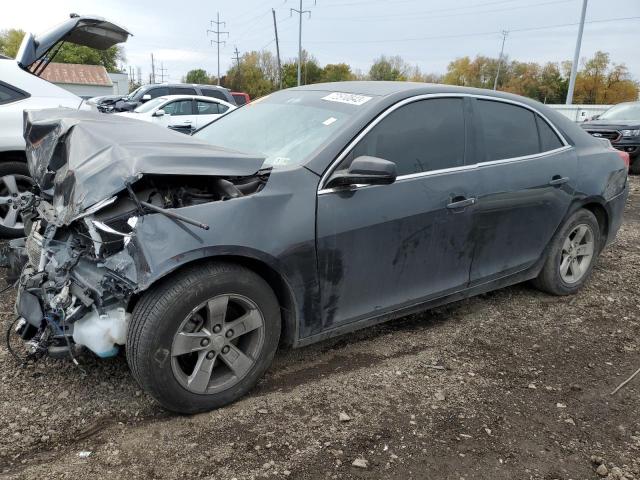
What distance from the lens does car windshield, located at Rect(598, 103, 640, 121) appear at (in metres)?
13.0

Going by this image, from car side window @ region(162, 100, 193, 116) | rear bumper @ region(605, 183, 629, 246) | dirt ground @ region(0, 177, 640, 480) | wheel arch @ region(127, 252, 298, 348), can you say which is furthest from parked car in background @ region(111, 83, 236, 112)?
wheel arch @ region(127, 252, 298, 348)

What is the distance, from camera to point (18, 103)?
16.6 ft

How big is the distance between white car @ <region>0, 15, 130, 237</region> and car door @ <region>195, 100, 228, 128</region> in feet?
25.2

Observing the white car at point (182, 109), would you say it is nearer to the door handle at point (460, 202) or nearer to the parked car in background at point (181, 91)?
the parked car in background at point (181, 91)

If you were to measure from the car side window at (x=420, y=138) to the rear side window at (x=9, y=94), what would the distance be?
3.96 meters

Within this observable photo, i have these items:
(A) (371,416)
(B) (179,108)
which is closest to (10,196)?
(A) (371,416)

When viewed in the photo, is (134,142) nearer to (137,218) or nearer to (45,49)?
(137,218)

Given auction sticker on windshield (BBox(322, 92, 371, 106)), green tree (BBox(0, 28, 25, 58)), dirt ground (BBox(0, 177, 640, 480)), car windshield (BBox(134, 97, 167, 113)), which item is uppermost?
green tree (BBox(0, 28, 25, 58))

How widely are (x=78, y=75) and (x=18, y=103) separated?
59026mm

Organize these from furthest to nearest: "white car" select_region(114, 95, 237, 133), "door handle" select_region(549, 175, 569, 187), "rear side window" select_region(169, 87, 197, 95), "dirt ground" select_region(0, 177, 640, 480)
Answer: "rear side window" select_region(169, 87, 197, 95) → "white car" select_region(114, 95, 237, 133) → "door handle" select_region(549, 175, 569, 187) → "dirt ground" select_region(0, 177, 640, 480)

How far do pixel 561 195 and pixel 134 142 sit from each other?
10.1ft

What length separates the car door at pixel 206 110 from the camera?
1368 centimetres

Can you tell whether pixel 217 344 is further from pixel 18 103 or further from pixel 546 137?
pixel 18 103

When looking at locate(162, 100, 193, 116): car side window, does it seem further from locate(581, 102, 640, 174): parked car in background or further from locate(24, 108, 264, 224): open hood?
locate(24, 108, 264, 224): open hood
